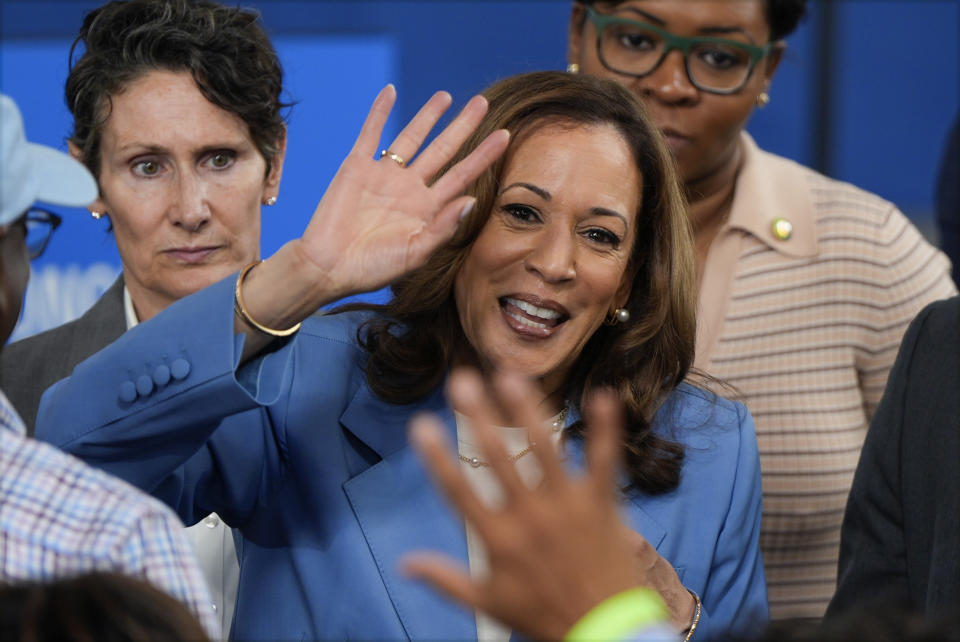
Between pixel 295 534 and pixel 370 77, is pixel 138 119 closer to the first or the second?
pixel 295 534

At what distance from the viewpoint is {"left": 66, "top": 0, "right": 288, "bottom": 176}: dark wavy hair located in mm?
2334

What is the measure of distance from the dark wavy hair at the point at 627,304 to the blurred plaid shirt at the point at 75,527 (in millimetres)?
772

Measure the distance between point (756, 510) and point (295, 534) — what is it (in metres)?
0.76

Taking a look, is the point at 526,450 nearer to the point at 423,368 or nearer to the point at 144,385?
the point at 423,368

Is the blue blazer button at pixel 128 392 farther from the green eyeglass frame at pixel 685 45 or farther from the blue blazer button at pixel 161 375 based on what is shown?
the green eyeglass frame at pixel 685 45

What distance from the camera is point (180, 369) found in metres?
1.65

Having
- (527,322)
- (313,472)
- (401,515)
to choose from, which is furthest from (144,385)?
(527,322)

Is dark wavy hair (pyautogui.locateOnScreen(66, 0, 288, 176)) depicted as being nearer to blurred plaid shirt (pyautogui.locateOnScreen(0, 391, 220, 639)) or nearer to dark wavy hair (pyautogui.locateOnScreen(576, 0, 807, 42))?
dark wavy hair (pyautogui.locateOnScreen(576, 0, 807, 42))

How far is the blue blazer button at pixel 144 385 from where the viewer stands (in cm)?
165

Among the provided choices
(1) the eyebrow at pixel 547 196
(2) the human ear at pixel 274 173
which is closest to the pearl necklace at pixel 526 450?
(1) the eyebrow at pixel 547 196

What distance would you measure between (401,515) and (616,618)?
0.87 m

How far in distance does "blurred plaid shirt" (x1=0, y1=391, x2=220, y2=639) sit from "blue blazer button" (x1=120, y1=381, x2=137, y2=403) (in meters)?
0.42

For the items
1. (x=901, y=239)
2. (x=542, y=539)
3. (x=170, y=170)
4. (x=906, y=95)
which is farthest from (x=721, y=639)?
(x=906, y=95)

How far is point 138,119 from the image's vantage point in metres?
2.31
